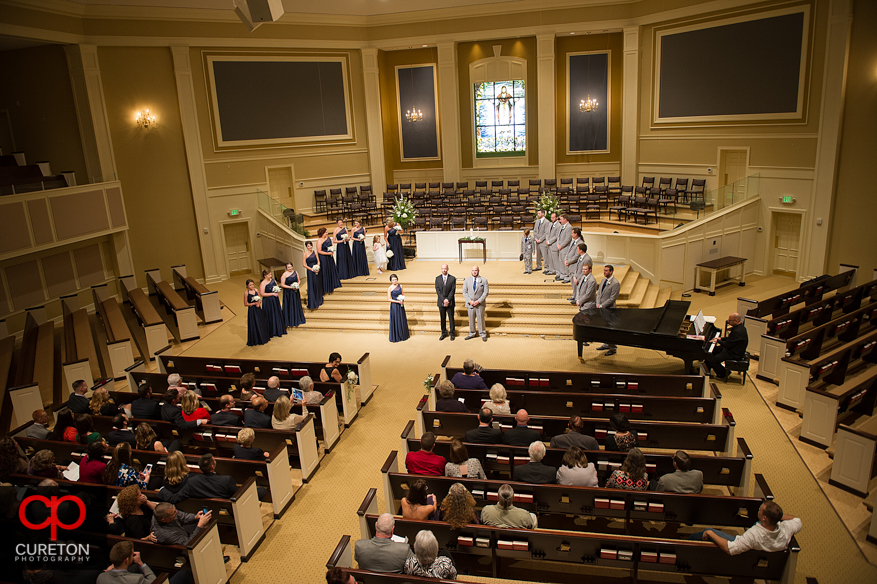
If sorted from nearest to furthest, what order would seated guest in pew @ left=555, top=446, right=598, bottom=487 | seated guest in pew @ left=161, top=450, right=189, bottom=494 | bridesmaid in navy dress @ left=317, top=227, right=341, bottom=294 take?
seated guest in pew @ left=555, top=446, right=598, bottom=487
seated guest in pew @ left=161, top=450, right=189, bottom=494
bridesmaid in navy dress @ left=317, top=227, right=341, bottom=294

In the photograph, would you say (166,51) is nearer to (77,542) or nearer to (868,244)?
(77,542)

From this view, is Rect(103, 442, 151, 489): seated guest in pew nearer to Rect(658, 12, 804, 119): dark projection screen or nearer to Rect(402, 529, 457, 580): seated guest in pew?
Rect(402, 529, 457, 580): seated guest in pew

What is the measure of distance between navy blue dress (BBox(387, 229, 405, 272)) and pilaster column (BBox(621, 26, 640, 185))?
28.5 ft

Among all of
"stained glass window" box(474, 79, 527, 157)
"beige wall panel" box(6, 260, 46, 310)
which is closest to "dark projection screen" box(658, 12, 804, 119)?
"stained glass window" box(474, 79, 527, 157)

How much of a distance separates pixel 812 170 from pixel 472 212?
29.7 ft

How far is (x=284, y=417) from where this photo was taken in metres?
7.21

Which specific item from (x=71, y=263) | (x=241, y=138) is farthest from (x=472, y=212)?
(x=71, y=263)

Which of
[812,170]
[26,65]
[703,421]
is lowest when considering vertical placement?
[703,421]

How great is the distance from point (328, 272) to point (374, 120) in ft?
28.4

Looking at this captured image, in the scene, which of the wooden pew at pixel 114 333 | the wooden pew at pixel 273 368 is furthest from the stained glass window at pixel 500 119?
the wooden pew at pixel 273 368

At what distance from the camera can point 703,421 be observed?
7414 mm

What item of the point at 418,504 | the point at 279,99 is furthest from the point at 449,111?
the point at 418,504

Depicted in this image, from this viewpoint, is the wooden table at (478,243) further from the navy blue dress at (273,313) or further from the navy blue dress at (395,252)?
the navy blue dress at (273,313)

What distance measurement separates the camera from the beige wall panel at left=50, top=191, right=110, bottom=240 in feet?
45.9
